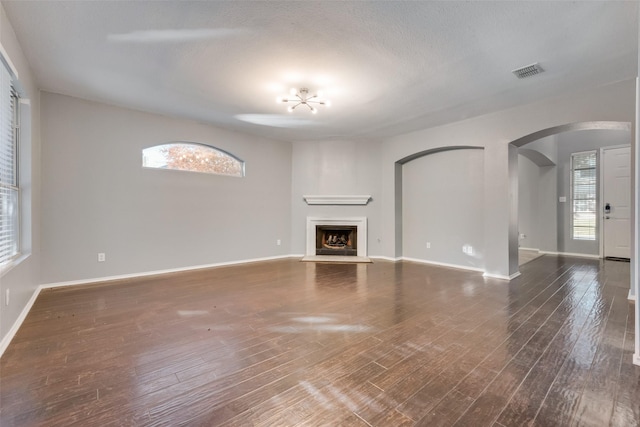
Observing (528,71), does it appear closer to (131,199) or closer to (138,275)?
(131,199)

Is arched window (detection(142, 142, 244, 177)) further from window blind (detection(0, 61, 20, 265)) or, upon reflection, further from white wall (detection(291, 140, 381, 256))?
window blind (detection(0, 61, 20, 265))

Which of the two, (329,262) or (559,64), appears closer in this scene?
(559,64)

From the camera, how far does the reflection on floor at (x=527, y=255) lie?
19.0 ft

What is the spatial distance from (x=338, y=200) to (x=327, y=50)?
3749 millimetres

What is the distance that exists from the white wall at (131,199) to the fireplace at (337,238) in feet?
3.62

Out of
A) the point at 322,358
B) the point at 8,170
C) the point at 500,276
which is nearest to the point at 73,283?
the point at 8,170

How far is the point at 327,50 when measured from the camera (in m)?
2.66

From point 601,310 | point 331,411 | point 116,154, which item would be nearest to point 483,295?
point 601,310

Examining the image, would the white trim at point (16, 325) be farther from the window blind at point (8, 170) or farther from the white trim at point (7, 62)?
the white trim at point (7, 62)

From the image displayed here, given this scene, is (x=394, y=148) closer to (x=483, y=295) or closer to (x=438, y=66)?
(x=438, y=66)

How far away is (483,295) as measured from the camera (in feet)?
11.4

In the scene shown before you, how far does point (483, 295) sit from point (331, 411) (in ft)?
9.26

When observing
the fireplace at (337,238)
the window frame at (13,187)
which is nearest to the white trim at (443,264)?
the fireplace at (337,238)

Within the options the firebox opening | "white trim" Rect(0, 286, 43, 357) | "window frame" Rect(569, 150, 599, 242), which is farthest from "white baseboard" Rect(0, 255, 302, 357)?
"window frame" Rect(569, 150, 599, 242)
